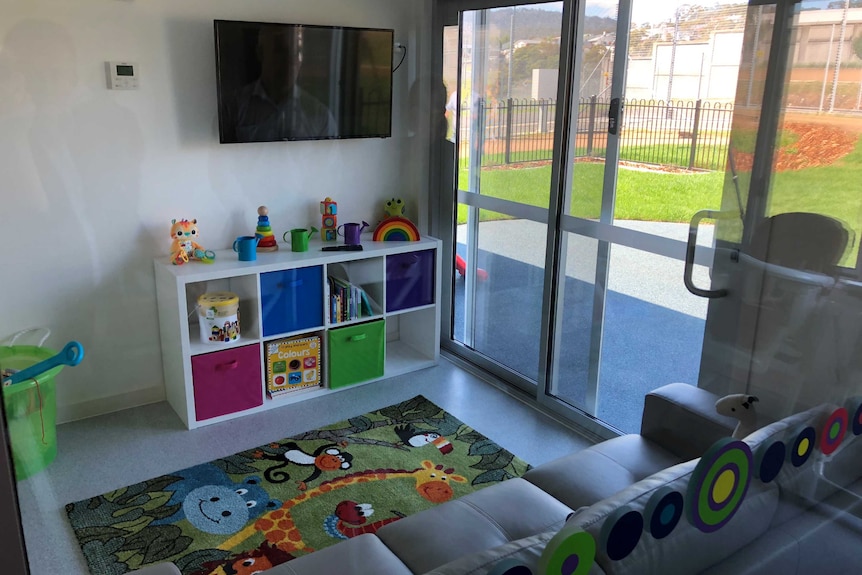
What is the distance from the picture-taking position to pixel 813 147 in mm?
1305

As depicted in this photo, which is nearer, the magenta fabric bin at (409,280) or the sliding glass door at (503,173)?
the sliding glass door at (503,173)

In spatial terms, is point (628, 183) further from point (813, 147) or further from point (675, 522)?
point (675, 522)

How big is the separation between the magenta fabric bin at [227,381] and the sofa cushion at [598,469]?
4.46 ft

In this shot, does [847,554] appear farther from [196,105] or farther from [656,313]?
[196,105]

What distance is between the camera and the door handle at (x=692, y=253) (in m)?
1.73

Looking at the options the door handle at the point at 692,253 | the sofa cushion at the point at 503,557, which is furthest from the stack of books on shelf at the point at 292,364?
the sofa cushion at the point at 503,557

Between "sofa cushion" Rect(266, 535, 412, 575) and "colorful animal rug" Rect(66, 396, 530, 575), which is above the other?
"sofa cushion" Rect(266, 535, 412, 575)

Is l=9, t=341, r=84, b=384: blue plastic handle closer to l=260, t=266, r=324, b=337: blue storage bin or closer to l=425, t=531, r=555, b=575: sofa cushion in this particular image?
l=260, t=266, r=324, b=337: blue storage bin

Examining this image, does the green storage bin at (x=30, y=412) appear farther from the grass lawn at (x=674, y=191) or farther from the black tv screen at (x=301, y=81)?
the grass lawn at (x=674, y=191)

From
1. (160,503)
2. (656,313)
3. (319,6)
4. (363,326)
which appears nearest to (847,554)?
(656,313)

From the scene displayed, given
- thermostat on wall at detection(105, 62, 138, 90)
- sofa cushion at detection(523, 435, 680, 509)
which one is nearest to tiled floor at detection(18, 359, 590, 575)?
sofa cushion at detection(523, 435, 680, 509)

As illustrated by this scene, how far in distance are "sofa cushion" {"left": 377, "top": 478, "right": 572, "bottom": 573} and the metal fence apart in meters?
0.94

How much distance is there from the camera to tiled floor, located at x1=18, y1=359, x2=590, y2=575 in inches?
93.5

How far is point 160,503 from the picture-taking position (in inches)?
89.1
